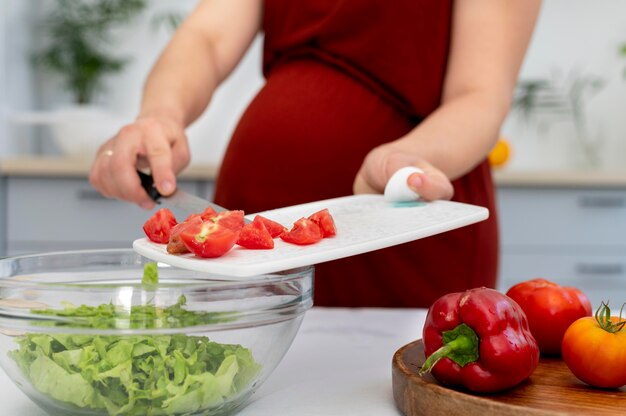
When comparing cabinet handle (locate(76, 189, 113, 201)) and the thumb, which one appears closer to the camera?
the thumb

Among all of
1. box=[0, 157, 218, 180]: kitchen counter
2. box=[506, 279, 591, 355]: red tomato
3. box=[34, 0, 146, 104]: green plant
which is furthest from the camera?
box=[34, 0, 146, 104]: green plant

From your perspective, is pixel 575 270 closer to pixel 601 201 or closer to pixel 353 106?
pixel 601 201

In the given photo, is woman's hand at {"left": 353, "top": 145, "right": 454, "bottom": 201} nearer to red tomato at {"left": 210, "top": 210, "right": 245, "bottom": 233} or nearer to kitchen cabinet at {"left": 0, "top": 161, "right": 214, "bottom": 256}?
red tomato at {"left": 210, "top": 210, "right": 245, "bottom": 233}

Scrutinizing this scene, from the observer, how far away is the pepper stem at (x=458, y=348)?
0.64m

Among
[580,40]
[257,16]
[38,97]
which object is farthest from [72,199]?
[580,40]

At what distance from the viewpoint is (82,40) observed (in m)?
3.02

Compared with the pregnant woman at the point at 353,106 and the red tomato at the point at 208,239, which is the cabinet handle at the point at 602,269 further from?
the red tomato at the point at 208,239

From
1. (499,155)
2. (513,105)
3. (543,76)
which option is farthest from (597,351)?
(543,76)

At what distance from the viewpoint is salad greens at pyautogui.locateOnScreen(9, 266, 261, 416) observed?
1.91ft

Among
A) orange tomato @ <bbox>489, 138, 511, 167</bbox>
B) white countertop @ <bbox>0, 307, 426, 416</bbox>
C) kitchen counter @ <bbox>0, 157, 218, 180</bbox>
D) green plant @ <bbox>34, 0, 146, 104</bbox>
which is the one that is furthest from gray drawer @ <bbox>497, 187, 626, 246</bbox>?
white countertop @ <bbox>0, 307, 426, 416</bbox>

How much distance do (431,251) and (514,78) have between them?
0.30m

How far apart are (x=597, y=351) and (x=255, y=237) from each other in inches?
11.3

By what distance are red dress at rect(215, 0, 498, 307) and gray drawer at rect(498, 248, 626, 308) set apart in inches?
48.9

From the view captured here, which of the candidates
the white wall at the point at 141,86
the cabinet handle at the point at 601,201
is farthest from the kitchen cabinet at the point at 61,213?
the cabinet handle at the point at 601,201
